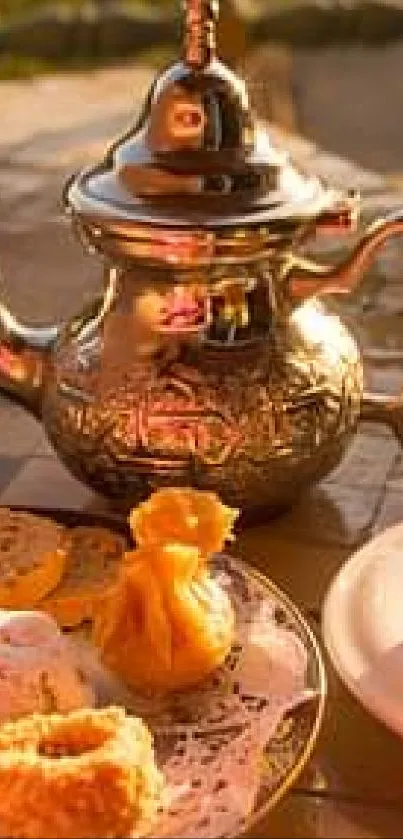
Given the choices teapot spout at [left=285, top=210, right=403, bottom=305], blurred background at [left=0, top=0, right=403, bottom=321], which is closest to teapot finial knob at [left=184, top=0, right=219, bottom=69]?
teapot spout at [left=285, top=210, right=403, bottom=305]

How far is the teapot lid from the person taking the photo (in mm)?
890

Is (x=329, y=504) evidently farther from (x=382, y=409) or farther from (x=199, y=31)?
(x=199, y=31)

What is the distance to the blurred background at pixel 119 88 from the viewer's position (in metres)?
1.49

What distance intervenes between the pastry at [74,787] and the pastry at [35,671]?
1.6 inches

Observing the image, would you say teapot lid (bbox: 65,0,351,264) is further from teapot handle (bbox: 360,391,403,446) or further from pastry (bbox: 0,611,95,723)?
pastry (bbox: 0,611,95,723)

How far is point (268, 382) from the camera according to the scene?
927 mm

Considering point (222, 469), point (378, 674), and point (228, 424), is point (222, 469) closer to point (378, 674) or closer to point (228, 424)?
point (228, 424)

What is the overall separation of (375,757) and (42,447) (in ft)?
1.26

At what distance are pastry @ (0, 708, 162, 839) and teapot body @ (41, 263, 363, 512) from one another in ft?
0.90

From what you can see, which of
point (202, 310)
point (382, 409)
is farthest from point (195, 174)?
point (382, 409)

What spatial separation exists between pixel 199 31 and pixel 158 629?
34 cm

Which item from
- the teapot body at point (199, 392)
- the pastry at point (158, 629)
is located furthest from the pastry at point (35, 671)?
the teapot body at point (199, 392)

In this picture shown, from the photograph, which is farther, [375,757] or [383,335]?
[383,335]

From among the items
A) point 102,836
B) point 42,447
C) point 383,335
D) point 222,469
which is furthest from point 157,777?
point 383,335
